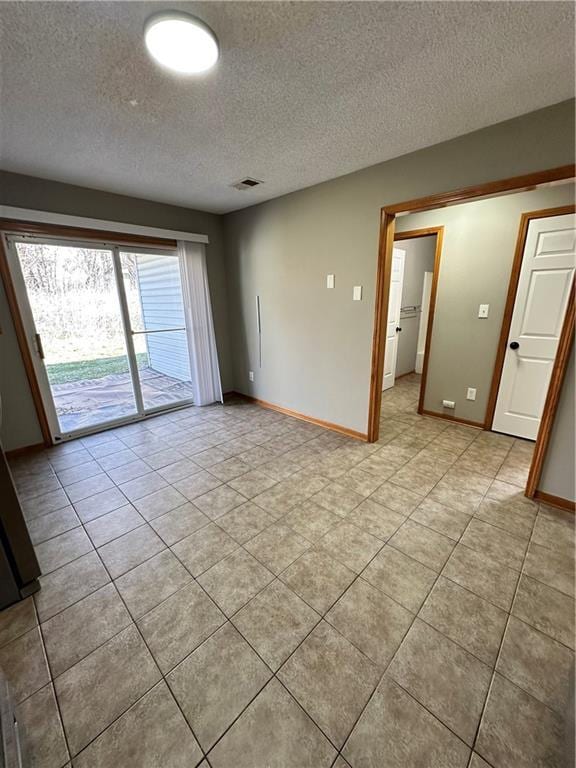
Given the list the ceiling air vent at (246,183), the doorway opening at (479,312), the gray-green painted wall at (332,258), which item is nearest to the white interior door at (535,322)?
the doorway opening at (479,312)

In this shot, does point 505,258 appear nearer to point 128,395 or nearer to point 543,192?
point 543,192

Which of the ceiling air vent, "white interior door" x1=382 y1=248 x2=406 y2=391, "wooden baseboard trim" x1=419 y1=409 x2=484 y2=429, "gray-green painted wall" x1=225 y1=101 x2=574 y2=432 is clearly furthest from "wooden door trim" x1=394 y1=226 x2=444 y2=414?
the ceiling air vent

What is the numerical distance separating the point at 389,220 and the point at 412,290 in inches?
108

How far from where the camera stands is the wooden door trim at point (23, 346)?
259 cm

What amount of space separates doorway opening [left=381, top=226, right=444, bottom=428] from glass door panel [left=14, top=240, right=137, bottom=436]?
10.7 ft

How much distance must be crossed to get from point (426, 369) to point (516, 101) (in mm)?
2400

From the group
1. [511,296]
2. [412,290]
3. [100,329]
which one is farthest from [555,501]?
[100,329]

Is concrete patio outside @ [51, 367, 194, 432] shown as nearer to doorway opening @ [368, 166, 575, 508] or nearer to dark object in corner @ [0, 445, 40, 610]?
dark object in corner @ [0, 445, 40, 610]

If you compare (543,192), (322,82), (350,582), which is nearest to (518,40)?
(322,82)

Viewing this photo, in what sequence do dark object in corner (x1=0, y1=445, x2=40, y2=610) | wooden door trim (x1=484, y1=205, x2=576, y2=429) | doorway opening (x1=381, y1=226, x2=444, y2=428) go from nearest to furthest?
dark object in corner (x1=0, y1=445, x2=40, y2=610), wooden door trim (x1=484, y1=205, x2=576, y2=429), doorway opening (x1=381, y1=226, x2=444, y2=428)

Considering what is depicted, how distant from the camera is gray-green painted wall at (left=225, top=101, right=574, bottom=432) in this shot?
189cm

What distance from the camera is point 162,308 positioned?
12.6 feet

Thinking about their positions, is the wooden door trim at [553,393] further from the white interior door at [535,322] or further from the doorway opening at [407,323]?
the doorway opening at [407,323]

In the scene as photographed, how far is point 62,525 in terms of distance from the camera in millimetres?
1979
